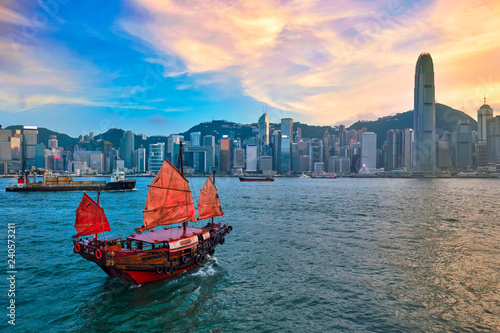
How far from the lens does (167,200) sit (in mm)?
26172

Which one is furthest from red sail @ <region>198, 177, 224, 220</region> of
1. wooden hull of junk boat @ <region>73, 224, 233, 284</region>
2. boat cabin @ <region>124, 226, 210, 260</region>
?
wooden hull of junk boat @ <region>73, 224, 233, 284</region>

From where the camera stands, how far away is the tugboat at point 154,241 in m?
21.3

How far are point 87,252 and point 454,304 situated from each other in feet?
85.5

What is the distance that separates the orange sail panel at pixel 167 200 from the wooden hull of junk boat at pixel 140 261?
3071 millimetres

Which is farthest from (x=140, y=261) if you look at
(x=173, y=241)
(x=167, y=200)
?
(x=167, y=200)

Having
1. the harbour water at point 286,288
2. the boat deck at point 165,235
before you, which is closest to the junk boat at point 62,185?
the harbour water at point 286,288

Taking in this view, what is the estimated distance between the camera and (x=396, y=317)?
17969 millimetres

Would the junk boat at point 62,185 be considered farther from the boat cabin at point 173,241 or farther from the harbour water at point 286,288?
the boat cabin at point 173,241

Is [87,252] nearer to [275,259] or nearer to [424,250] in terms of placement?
[275,259]

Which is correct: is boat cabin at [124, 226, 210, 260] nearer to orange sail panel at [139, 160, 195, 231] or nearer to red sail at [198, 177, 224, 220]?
orange sail panel at [139, 160, 195, 231]

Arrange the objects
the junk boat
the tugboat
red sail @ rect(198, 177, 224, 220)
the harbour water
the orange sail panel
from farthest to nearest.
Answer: the junk boat → red sail @ rect(198, 177, 224, 220) → the orange sail panel → the tugboat → the harbour water

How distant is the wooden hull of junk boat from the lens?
20719mm

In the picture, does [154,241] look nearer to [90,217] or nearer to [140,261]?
[140,261]

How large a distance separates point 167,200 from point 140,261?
623 centimetres
